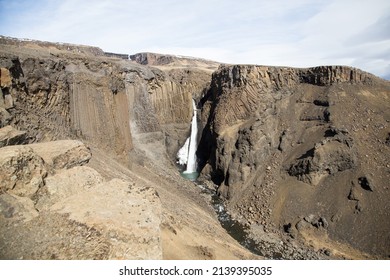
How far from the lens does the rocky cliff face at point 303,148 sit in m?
18.4

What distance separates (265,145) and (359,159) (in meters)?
7.17

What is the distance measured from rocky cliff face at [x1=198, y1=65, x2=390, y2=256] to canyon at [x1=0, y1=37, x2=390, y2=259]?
0.30 feet

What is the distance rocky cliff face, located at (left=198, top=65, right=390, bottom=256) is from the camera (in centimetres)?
1842

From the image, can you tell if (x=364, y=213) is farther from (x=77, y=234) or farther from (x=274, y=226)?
(x=77, y=234)

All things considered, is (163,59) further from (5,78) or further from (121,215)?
(121,215)

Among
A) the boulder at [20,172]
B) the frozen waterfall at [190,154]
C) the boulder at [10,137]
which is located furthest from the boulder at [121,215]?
the frozen waterfall at [190,154]

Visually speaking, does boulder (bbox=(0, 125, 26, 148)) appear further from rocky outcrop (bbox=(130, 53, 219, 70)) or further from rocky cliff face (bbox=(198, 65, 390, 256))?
rocky outcrop (bbox=(130, 53, 219, 70))

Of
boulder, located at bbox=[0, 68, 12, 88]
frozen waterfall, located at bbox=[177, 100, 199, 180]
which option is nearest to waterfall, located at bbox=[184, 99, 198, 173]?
frozen waterfall, located at bbox=[177, 100, 199, 180]

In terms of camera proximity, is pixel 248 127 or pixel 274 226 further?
pixel 248 127

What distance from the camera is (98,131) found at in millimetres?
21297

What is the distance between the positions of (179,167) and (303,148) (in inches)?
532

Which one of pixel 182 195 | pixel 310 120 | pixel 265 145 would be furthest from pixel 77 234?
pixel 310 120

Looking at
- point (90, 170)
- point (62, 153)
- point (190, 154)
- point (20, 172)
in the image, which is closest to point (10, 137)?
point (62, 153)

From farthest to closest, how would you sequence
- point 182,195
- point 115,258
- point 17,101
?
point 182,195
point 17,101
point 115,258
